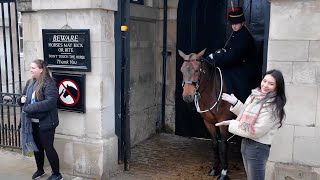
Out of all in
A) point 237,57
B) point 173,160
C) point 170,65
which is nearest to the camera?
point 237,57

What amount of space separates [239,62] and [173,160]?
2.04m

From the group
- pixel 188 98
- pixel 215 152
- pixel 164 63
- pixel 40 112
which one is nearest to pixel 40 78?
pixel 40 112

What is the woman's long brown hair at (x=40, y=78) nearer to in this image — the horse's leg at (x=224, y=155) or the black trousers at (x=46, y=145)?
the black trousers at (x=46, y=145)

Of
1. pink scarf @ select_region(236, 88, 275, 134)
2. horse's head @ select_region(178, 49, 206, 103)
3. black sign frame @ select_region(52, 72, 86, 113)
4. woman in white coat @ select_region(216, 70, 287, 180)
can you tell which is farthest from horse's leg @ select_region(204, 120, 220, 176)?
pink scarf @ select_region(236, 88, 275, 134)

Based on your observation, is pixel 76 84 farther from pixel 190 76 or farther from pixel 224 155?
pixel 224 155

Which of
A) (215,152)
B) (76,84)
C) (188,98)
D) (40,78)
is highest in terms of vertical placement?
(40,78)

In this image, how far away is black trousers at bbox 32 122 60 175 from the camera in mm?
5074

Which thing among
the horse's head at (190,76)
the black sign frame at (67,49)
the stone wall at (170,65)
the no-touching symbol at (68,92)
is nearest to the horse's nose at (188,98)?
the horse's head at (190,76)

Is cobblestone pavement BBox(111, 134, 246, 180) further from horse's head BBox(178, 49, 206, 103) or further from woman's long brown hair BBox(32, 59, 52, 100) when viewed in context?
woman's long brown hair BBox(32, 59, 52, 100)

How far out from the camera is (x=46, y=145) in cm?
510

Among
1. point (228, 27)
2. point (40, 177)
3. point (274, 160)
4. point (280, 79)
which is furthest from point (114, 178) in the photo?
point (228, 27)

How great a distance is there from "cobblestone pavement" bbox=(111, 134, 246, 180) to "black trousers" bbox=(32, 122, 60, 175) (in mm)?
887

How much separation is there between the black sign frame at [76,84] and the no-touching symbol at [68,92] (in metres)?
0.02

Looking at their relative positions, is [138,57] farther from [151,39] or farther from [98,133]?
[98,133]
